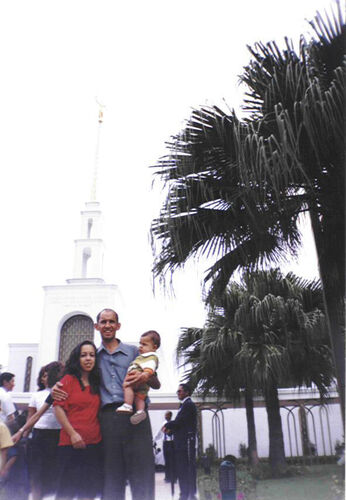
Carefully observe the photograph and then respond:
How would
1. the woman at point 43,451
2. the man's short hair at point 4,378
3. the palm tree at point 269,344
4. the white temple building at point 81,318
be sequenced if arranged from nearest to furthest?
1. the woman at point 43,451
2. the man's short hair at point 4,378
3. the palm tree at point 269,344
4. the white temple building at point 81,318

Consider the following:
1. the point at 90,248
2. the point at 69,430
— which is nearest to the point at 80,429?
the point at 69,430

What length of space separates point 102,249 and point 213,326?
43.6 feet

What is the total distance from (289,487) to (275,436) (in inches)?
56.3

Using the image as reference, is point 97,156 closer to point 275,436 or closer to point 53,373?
point 275,436

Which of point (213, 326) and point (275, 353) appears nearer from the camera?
point (275, 353)

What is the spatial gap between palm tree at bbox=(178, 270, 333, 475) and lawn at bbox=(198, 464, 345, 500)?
2.10 ft

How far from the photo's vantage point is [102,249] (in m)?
22.6

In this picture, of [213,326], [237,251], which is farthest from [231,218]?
[213,326]

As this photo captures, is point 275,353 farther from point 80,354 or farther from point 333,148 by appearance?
point 80,354

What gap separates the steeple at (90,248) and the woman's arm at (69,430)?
18448 millimetres

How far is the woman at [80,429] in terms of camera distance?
3174mm

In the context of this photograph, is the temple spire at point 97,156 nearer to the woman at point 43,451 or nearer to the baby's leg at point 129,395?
the woman at point 43,451

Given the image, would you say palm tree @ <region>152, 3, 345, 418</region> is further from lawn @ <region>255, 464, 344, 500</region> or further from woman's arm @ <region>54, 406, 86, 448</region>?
lawn @ <region>255, 464, 344, 500</region>

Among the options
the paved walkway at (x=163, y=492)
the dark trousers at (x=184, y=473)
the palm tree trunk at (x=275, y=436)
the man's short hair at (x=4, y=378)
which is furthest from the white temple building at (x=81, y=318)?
the man's short hair at (x=4, y=378)
